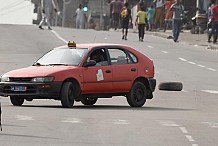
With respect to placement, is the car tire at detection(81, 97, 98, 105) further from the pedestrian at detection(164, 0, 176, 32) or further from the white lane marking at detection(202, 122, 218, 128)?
the pedestrian at detection(164, 0, 176, 32)

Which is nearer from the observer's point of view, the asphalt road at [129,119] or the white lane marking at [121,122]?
the asphalt road at [129,119]

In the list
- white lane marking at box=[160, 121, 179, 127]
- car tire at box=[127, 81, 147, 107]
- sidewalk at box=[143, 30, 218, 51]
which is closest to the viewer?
white lane marking at box=[160, 121, 179, 127]

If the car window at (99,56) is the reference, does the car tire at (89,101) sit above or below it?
below

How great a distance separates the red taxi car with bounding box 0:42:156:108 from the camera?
64.8 ft

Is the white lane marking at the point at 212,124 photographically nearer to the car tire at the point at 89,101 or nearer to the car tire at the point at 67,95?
the car tire at the point at 67,95

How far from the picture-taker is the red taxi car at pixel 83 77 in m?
19.8

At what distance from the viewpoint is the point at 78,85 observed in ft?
66.3

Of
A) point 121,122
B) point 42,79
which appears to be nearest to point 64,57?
point 42,79

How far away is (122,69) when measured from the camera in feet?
69.5

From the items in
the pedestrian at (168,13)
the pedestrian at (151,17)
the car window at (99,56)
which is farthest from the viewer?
the pedestrian at (151,17)

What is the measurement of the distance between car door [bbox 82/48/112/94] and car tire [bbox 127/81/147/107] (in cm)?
55

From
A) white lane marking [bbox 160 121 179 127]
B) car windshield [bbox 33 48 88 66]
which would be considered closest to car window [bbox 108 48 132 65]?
car windshield [bbox 33 48 88 66]

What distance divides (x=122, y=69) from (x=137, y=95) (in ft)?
2.23

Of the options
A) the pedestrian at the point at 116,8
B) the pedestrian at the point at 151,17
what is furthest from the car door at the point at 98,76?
the pedestrian at the point at 116,8
